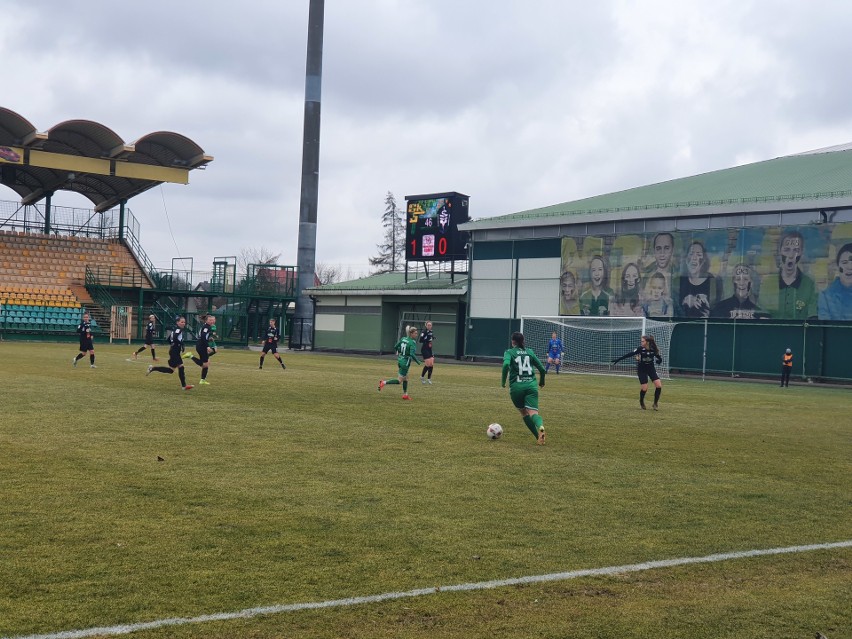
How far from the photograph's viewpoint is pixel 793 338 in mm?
38344

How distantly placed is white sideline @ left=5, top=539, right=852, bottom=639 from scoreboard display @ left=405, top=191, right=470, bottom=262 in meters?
45.2

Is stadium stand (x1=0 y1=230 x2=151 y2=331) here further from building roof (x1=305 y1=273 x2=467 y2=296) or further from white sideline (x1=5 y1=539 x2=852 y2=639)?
white sideline (x1=5 y1=539 x2=852 y2=639)

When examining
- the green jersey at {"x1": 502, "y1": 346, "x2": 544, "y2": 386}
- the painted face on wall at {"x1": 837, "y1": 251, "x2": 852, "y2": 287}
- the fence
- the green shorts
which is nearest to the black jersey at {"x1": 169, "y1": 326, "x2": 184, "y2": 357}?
the green jersey at {"x1": 502, "y1": 346, "x2": 544, "y2": 386}

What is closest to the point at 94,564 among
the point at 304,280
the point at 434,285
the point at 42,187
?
the point at 434,285

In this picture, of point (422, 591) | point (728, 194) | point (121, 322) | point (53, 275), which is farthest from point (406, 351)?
point (53, 275)

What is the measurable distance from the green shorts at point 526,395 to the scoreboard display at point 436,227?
38449mm

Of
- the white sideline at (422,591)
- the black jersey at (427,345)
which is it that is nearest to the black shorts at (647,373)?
the black jersey at (427,345)

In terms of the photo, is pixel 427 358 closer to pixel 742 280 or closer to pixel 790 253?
pixel 742 280

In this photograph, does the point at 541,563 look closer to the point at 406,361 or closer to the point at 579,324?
the point at 406,361

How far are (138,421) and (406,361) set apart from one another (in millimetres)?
8302

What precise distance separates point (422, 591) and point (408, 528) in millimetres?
1767

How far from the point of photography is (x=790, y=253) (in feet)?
126

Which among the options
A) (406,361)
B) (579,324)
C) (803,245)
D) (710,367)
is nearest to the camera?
(406,361)

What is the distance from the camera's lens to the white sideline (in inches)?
197
